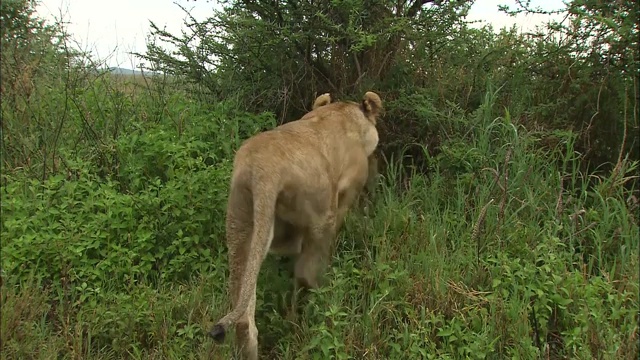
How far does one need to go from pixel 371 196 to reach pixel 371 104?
694mm

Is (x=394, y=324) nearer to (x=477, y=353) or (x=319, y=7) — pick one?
(x=477, y=353)

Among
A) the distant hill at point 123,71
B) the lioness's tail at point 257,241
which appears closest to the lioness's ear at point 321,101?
the lioness's tail at point 257,241

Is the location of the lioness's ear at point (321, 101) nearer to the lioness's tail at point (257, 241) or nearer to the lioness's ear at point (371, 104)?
the lioness's ear at point (371, 104)

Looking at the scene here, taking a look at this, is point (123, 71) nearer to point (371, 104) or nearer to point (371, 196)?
point (371, 104)

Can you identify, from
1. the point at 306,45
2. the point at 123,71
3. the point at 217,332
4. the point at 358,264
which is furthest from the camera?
the point at 123,71

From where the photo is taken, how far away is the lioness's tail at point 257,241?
8.98 ft

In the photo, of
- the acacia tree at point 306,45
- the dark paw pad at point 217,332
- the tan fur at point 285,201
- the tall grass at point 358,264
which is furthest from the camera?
the acacia tree at point 306,45

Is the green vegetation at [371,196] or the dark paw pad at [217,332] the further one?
the green vegetation at [371,196]

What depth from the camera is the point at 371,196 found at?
4.50 m

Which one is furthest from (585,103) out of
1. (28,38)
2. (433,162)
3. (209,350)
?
(28,38)

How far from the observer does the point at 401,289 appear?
3480mm

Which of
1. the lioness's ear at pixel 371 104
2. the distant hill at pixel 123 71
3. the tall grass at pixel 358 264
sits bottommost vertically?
the tall grass at pixel 358 264

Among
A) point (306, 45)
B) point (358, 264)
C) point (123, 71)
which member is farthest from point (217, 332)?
point (123, 71)

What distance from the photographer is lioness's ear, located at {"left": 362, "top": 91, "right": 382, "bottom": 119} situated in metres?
4.48
